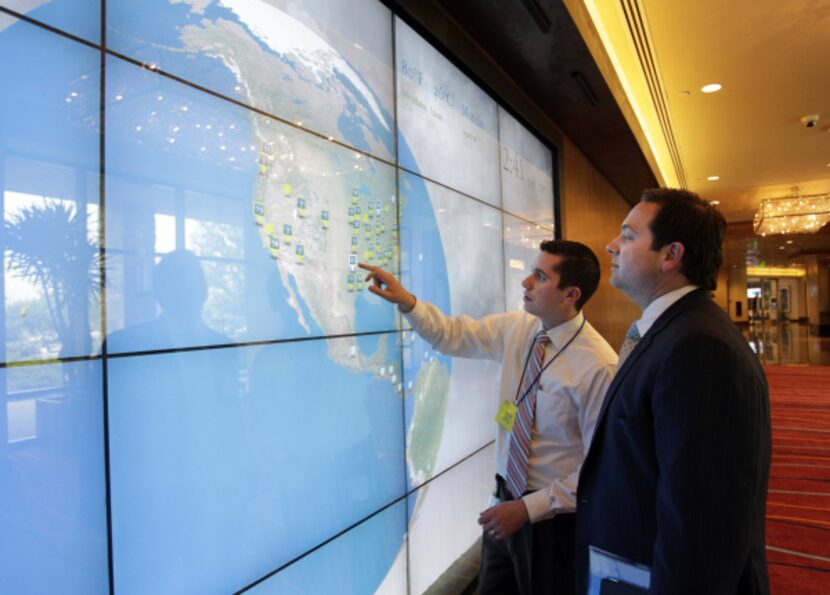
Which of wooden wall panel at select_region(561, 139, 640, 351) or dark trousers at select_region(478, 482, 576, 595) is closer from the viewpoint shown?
dark trousers at select_region(478, 482, 576, 595)

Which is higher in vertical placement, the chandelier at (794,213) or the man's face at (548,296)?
the chandelier at (794,213)

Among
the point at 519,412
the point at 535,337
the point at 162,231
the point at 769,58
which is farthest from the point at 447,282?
the point at 769,58

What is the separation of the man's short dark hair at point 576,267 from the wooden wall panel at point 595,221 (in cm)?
277

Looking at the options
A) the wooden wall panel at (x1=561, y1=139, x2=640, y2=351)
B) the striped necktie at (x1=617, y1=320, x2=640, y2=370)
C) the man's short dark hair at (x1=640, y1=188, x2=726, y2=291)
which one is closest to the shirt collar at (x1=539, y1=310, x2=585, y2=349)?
the striped necktie at (x1=617, y1=320, x2=640, y2=370)

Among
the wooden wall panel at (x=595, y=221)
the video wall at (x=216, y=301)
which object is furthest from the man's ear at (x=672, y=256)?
the wooden wall panel at (x=595, y=221)

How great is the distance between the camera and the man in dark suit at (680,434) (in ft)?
3.23

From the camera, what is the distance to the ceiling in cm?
305

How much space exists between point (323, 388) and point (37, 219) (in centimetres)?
103

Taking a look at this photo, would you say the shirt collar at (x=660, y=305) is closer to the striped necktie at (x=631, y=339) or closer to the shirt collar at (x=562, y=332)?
the striped necktie at (x=631, y=339)

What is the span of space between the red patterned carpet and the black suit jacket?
2.25 metres

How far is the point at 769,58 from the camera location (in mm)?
4773

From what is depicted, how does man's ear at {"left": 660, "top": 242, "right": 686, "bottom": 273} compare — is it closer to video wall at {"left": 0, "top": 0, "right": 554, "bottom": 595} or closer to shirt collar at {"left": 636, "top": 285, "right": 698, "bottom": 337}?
shirt collar at {"left": 636, "top": 285, "right": 698, "bottom": 337}

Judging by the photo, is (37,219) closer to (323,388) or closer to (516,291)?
(323,388)

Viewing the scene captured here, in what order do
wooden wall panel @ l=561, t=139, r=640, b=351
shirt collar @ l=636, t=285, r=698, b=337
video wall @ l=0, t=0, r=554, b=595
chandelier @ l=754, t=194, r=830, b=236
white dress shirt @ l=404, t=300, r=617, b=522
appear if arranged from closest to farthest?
1. video wall @ l=0, t=0, r=554, b=595
2. shirt collar @ l=636, t=285, r=698, b=337
3. white dress shirt @ l=404, t=300, r=617, b=522
4. wooden wall panel @ l=561, t=139, r=640, b=351
5. chandelier @ l=754, t=194, r=830, b=236
